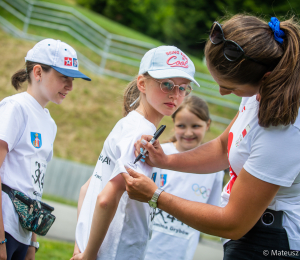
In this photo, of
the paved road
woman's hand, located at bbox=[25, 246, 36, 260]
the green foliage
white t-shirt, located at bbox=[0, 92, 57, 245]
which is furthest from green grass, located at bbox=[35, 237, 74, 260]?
the green foliage

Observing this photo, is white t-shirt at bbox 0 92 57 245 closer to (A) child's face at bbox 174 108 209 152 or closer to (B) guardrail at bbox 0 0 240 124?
(A) child's face at bbox 174 108 209 152

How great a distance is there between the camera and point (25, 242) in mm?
1977

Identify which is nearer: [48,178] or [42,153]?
[42,153]

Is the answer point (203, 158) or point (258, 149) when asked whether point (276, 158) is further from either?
point (203, 158)

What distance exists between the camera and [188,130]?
299cm

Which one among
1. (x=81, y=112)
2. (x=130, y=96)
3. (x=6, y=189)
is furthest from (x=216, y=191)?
(x=81, y=112)

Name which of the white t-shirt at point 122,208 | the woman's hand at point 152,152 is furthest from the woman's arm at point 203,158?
the white t-shirt at point 122,208

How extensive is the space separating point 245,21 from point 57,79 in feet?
4.18

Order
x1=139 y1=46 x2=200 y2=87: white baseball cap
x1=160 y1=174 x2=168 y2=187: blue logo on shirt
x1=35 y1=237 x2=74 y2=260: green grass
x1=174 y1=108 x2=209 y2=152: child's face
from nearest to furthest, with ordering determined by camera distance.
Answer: x1=139 y1=46 x2=200 y2=87: white baseball cap → x1=160 y1=174 x2=168 y2=187: blue logo on shirt → x1=174 y1=108 x2=209 y2=152: child's face → x1=35 y1=237 x2=74 y2=260: green grass

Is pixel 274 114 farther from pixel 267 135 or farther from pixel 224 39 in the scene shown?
pixel 224 39

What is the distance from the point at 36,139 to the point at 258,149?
4.46 ft

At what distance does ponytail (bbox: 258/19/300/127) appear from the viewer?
1.36 m

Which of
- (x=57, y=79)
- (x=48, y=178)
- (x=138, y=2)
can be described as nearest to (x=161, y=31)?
(x=138, y=2)

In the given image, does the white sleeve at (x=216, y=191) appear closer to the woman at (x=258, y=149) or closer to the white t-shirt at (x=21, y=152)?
the woman at (x=258, y=149)
